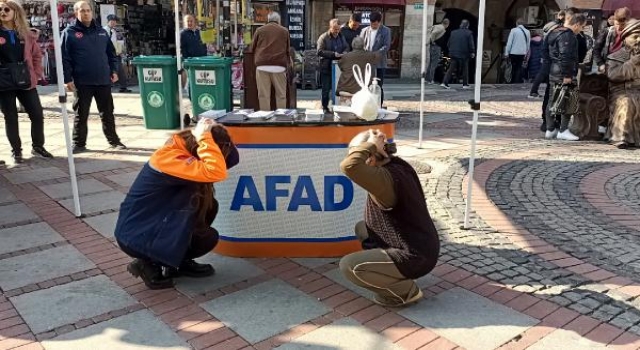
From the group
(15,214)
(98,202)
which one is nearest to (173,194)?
(98,202)

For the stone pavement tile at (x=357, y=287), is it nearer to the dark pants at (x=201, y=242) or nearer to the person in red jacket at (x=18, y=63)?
the dark pants at (x=201, y=242)

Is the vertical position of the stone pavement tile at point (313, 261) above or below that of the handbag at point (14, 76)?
below

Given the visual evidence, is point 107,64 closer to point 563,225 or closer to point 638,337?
point 563,225

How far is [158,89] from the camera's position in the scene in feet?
28.1

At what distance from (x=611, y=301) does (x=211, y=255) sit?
261cm

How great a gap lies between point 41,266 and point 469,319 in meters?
2.80

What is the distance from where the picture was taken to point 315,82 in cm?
1414

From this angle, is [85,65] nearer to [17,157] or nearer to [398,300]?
[17,157]

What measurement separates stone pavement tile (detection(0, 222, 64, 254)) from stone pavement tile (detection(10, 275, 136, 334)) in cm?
87

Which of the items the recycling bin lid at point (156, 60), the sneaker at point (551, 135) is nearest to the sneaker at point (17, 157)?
the recycling bin lid at point (156, 60)

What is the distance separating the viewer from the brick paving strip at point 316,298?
3.05 m

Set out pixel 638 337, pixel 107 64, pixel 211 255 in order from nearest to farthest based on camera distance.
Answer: pixel 638 337
pixel 211 255
pixel 107 64

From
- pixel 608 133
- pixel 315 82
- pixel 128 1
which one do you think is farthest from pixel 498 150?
pixel 128 1

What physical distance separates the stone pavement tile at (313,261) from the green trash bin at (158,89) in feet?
17.2
